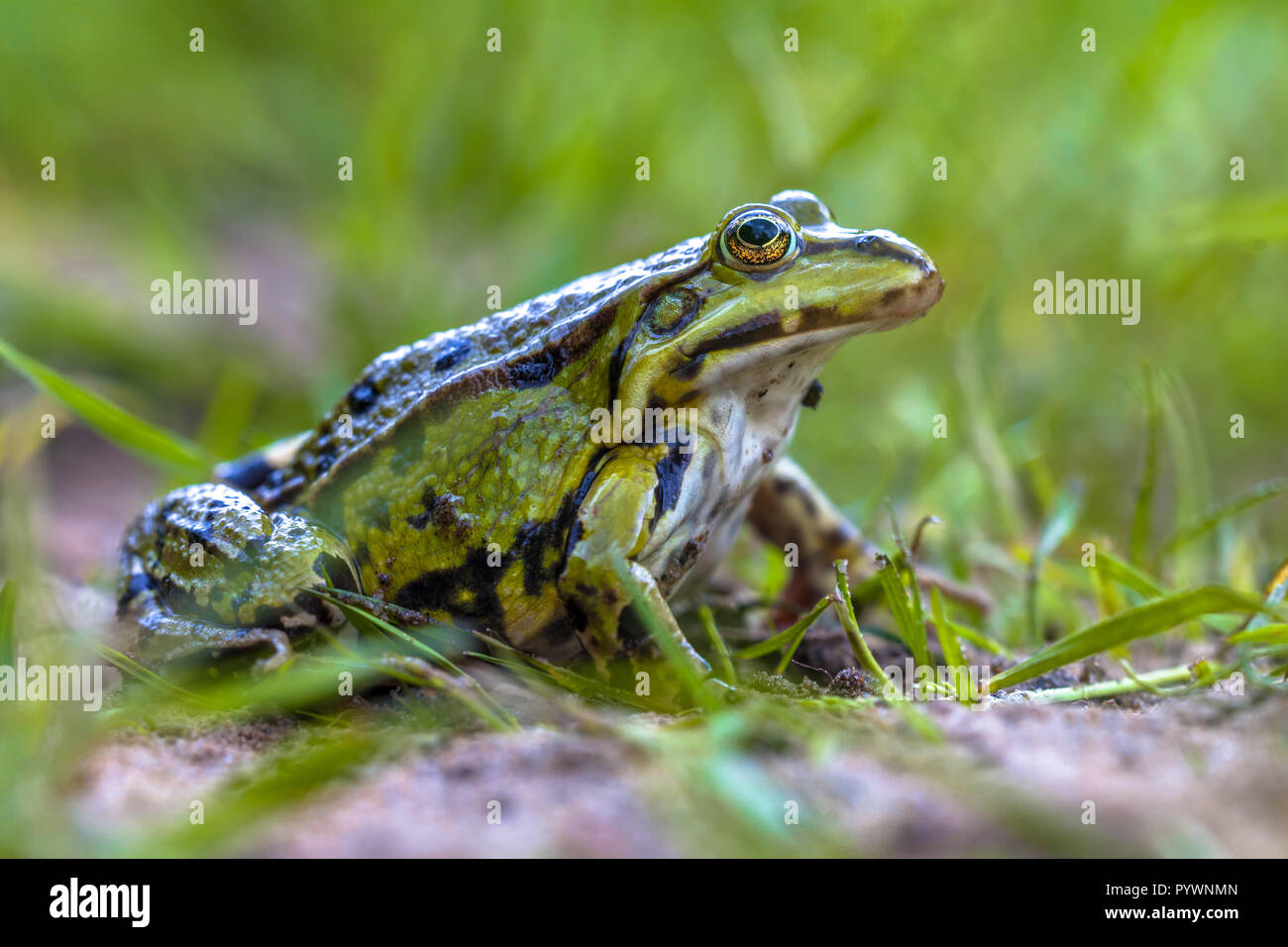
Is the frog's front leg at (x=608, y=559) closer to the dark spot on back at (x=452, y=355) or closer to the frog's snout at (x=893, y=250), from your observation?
the dark spot on back at (x=452, y=355)

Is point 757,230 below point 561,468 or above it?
above

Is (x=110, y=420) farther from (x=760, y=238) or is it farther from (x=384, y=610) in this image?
(x=760, y=238)

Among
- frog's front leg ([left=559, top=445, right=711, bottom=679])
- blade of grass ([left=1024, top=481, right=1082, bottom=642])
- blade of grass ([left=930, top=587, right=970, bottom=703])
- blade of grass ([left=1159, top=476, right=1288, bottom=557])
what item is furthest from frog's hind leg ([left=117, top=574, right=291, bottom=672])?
blade of grass ([left=1159, top=476, right=1288, bottom=557])
